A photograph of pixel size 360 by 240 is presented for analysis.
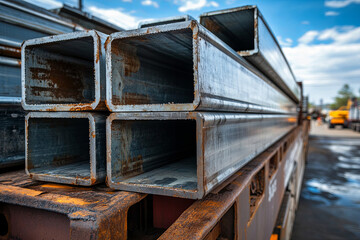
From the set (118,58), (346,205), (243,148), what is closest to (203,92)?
(118,58)

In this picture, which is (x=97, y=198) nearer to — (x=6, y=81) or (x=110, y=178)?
(x=110, y=178)

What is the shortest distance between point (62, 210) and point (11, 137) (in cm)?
90

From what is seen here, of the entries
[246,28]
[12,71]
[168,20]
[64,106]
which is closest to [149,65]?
[168,20]

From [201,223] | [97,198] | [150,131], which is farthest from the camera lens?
[150,131]

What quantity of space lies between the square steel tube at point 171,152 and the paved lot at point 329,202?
3577 mm

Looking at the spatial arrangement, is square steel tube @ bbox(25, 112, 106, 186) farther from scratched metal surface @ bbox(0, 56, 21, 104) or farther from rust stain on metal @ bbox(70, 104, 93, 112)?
scratched metal surface @ bbox(0, 56, 21, 104)

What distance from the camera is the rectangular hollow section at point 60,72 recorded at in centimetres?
132

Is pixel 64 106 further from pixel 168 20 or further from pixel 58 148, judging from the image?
pixel 168 20

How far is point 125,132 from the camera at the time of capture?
4.01ft

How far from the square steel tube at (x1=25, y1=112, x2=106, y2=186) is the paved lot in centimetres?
403

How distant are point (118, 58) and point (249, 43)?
1.66m

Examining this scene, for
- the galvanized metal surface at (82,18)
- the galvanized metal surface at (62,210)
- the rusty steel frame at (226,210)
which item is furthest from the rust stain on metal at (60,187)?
the galvanized metal surface at (82,18)

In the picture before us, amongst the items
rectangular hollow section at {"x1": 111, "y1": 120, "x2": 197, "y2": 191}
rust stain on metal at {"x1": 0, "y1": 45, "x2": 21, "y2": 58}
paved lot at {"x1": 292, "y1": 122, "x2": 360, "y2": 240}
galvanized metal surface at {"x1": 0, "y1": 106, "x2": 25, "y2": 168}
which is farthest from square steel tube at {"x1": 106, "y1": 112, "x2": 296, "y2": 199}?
paved lot at {"x1": 292, "y1": 122, "x2": 360, "y2": 240}

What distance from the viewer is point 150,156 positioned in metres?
1.43
